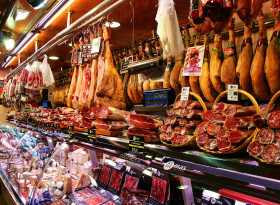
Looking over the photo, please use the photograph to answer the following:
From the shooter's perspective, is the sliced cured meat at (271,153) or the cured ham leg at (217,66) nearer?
the sliced cured meat at (271,153)

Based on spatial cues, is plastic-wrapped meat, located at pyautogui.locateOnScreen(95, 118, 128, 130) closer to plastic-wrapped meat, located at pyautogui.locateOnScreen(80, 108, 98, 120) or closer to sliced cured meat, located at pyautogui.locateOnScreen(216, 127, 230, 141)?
plastic-wrapped meat, located at pyautogui.locateOnScreen(80, 108, 98, 120)

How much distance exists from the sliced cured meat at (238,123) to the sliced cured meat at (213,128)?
64mm

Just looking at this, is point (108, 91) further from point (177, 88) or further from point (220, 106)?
point (220, 106)

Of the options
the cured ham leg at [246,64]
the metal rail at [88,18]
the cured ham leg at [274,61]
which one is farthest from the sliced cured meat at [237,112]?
the metal rail at [88,18]

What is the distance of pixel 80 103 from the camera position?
323 cm

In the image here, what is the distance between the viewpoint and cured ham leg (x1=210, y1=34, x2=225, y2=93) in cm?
214

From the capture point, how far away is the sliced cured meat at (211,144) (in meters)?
1.35

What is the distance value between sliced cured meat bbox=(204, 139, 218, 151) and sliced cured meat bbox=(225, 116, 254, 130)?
112mm

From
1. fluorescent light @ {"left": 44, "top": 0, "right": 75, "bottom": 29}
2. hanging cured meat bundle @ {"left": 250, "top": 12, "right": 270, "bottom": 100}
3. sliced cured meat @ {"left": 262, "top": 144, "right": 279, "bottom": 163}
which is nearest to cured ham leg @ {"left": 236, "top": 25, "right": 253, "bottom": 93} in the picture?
hanging cured meat bundle @ {"left": 250, "top": 12, "right": 270, "bottom": 100}

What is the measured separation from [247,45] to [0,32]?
558cm

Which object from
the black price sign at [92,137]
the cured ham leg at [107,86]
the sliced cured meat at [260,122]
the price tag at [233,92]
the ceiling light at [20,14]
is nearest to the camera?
the sliced cured meat at [260,122]

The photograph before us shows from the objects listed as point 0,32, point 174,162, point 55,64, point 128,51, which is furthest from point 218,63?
point 55,64

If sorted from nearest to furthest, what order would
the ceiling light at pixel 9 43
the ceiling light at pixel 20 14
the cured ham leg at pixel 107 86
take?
the cured ham leg at pixel 107 86
the ceiling light at pixel 20 14
the ceiling light at pixel 9 43

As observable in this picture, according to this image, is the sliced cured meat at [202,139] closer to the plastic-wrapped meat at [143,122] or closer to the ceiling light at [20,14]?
the plastic-wrapped meat at [143,122]
